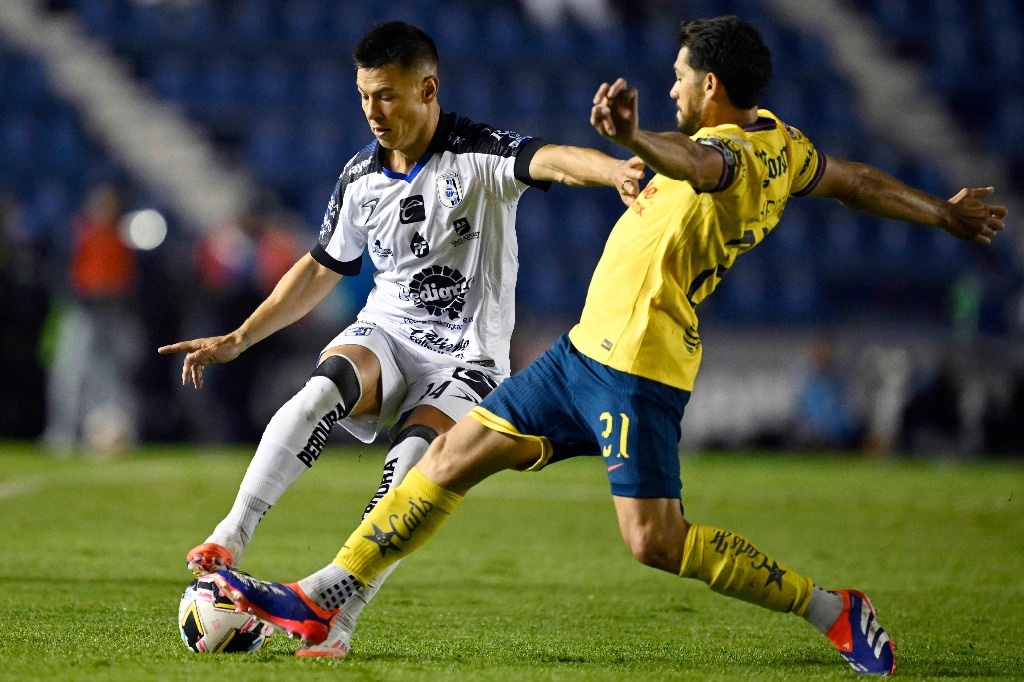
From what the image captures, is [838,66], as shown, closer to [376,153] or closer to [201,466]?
[201,466]

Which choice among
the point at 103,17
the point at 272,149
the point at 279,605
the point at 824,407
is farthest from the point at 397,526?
the point at 103,17

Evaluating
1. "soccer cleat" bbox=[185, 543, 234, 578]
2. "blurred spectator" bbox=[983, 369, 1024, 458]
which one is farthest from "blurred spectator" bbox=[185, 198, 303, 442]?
"soccer cleat" bbox=[185, 543, 234, 578]

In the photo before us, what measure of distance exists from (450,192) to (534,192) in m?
12.4

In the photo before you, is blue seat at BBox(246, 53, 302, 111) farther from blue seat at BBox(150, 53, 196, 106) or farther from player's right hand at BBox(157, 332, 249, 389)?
player's right hand at BBox(157, 332, 249, 389)

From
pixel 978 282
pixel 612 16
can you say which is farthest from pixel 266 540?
pixel 612 16

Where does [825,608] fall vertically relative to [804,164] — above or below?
below

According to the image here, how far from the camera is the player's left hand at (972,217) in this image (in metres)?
4.60

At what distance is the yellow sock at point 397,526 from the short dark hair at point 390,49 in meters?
1.51

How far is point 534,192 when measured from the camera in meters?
17.3

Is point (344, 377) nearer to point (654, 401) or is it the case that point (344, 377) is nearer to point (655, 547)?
point (654, 401)

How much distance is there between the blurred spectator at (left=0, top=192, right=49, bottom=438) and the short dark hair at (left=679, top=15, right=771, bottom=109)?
10.8 metres

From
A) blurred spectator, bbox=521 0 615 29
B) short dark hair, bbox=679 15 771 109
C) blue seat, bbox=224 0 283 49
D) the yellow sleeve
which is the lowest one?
the yellow sleeve

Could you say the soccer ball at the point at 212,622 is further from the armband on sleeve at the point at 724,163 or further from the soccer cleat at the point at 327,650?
the armband on sleeve at the point at 724,163

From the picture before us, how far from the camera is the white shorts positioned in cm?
489
